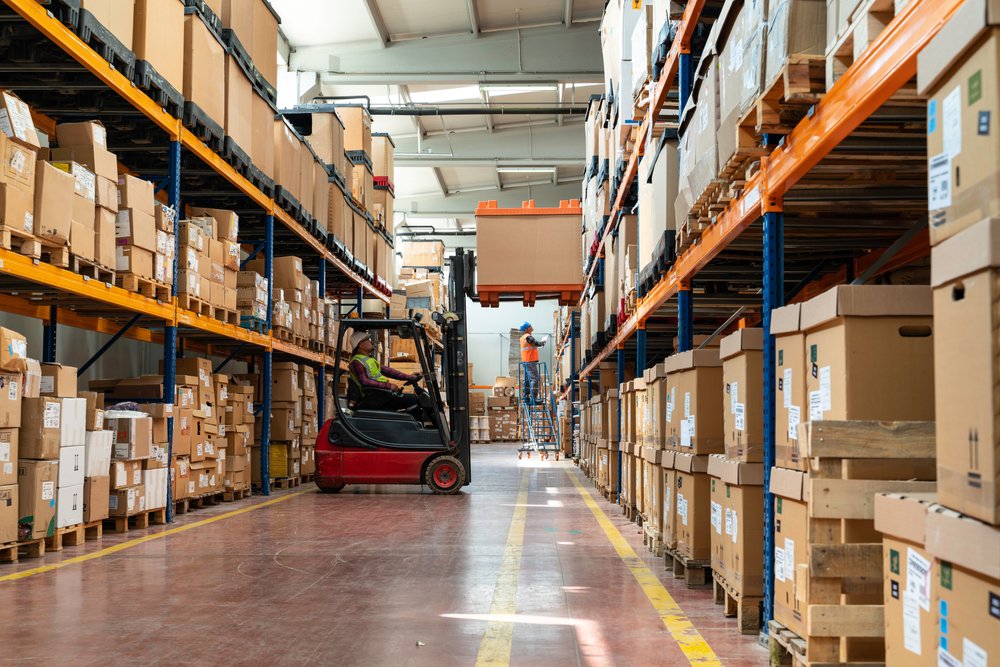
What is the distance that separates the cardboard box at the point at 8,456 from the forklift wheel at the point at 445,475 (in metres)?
5.99

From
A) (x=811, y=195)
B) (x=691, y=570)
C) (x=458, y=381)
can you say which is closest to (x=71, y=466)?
(x=691, y=570)

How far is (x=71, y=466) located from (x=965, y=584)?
634 centimetres

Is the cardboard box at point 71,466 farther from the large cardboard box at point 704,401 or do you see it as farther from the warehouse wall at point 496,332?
the warehouse wall at point 496,332

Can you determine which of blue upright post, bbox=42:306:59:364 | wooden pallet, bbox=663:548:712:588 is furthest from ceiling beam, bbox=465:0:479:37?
wooden pallet, bbox=663:548:712:588

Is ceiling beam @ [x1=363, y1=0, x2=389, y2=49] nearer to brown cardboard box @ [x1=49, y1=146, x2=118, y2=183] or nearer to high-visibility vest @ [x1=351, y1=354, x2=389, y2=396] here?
high-visibility vest @ [x1=351, y1=354, x2=389, y2=396]

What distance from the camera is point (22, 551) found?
697cm

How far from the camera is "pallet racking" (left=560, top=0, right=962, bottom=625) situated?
312cm

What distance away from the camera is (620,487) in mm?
10930

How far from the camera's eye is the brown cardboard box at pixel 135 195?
7840 millimetres

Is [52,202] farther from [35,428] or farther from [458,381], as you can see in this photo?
[458,381]

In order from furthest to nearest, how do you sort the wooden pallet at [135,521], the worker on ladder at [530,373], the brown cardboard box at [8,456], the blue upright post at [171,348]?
1. the worker on ladder at [530,373]
2. the blue upright post at [171,348]
3. the wooden pallet at [135,521]
4. the brown cardboard box at [8,456]

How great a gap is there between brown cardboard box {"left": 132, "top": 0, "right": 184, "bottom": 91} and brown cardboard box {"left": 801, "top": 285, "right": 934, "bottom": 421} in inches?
249

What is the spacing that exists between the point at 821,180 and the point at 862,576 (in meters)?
1.95

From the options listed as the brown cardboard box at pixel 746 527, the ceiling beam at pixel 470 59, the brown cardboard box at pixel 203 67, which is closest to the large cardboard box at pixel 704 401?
the brown cardboard box at pixel 746 527
